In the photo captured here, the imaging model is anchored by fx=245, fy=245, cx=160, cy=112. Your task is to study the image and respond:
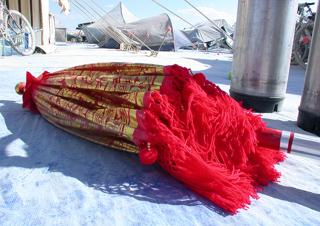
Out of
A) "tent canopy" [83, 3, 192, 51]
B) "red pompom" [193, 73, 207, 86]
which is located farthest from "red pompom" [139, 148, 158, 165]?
"tent canopy" [83, 3, 192, 51]

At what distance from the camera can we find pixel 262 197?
2.32 ft

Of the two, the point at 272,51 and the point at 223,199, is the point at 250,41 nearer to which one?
the point at 272,51

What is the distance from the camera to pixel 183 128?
30.3 inches

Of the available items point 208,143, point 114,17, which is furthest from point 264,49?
point 114,17

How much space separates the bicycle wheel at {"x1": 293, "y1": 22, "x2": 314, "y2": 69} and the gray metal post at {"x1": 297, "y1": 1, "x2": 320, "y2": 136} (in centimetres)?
314

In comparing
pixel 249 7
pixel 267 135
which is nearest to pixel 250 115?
pixel 267 135

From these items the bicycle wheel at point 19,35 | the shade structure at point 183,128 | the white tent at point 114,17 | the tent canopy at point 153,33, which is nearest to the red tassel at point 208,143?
the shade structure at point 183,128

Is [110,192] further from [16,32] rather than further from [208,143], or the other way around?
[16,32]

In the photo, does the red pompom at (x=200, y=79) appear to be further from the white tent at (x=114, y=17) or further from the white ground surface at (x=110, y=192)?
the white tent at (x=114, y=17)

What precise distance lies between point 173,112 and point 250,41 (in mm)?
1105

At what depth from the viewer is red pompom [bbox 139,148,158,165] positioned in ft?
2.32

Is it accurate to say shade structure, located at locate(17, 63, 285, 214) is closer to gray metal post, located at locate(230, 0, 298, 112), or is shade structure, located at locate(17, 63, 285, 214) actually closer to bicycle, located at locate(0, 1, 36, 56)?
gray metal post, located at locate(230, 0, 298, 112)

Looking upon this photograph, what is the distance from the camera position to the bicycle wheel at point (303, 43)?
3.95 metres

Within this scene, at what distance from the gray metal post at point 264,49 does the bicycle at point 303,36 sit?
9.48 ft
